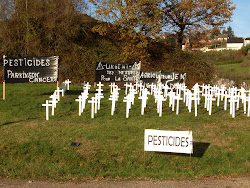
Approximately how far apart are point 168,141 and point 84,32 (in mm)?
24855

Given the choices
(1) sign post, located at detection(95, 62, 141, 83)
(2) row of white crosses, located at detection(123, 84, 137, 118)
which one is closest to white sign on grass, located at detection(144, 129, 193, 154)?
(2) row of white crosses, located at detection(123, 84, 137, 118)

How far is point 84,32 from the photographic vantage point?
101ft

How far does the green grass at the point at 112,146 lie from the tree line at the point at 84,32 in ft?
51.7

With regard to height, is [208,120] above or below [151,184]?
above

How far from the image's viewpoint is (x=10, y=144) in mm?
8547

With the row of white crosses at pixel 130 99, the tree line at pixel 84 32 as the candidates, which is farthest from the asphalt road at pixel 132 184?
the tree line at pixel 84 32

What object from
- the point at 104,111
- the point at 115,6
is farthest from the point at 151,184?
the point at 115,6

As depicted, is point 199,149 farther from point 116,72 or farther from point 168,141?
point 116,72

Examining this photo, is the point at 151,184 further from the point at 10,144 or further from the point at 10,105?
the point at 10,105

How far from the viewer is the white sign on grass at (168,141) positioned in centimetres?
729

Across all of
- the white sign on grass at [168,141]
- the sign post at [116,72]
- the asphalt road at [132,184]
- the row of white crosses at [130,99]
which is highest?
the sign post at [116,72]

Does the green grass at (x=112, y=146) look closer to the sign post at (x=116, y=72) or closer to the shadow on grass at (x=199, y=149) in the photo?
the shadow on grass at (x=199, y=149)

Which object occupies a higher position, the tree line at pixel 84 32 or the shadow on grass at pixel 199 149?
the tree line at pixel 84 32

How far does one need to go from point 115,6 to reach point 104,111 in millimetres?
15020
